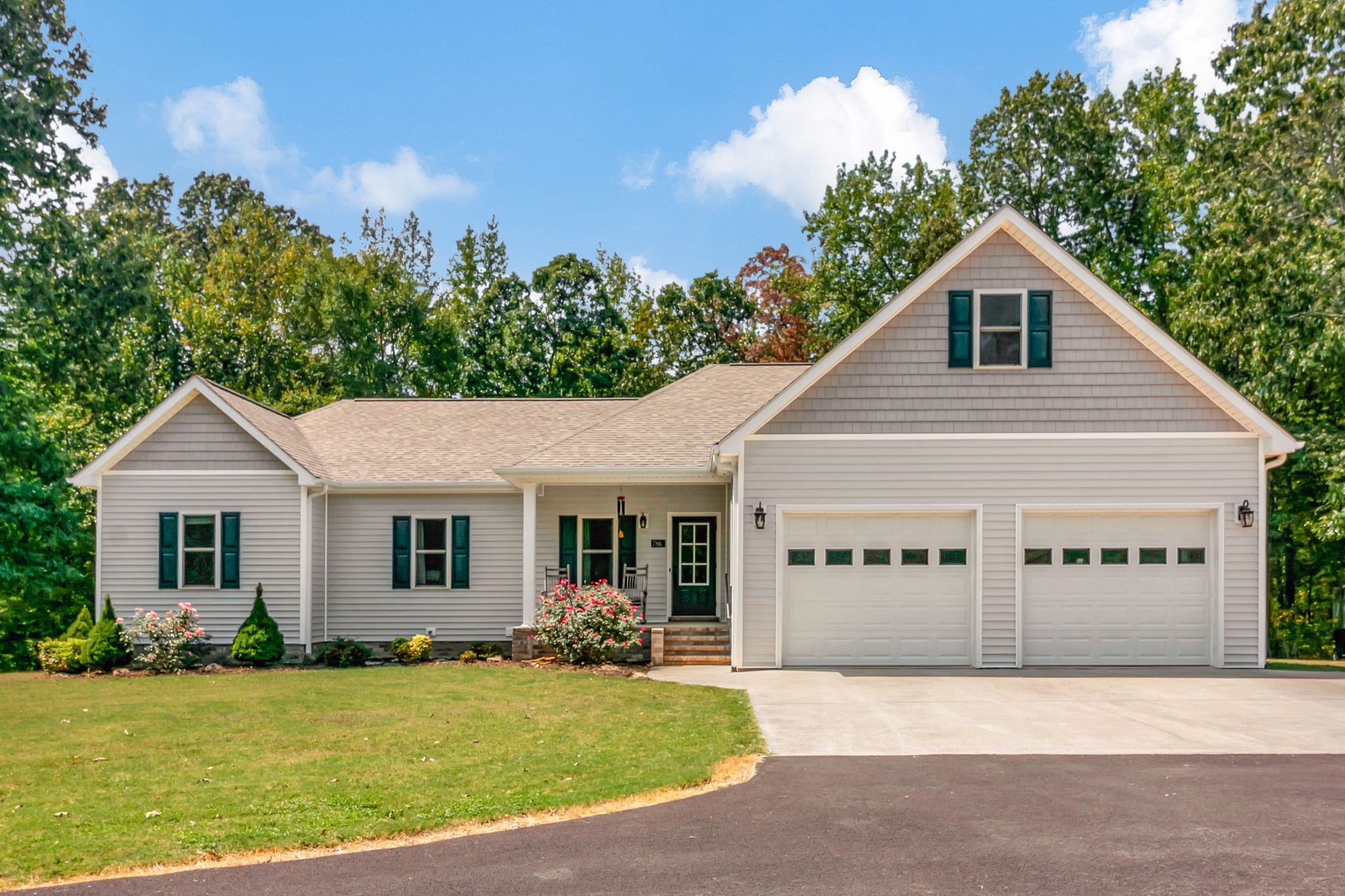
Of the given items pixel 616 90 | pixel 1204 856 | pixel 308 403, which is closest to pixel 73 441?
pixel 308 403

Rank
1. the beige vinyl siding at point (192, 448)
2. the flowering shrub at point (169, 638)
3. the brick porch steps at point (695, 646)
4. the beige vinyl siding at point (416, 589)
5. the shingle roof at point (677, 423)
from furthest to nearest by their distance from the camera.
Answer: the beige vinyl siding at point (416, 589), the beige vinyl siding at point (192, 448), the shingle roof at point (677, 423), the flowering shrub at point (169, 638), the brick porch steps at point (695, 646)

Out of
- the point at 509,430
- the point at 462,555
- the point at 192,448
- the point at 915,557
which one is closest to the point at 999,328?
the point at 915,557

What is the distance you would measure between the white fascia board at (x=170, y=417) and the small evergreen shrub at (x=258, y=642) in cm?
236

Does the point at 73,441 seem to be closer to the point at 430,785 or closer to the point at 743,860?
the point at 430,785

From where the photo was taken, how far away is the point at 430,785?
322 inches

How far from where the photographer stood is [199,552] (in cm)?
1802

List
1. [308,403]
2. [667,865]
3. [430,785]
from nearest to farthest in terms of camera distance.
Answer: [667,865], [430,785], [308,403]

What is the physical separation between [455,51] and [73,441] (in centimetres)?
1529

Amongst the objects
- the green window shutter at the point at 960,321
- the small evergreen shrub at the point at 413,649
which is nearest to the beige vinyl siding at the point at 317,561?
the small evergreen shrub at the point at 413,649

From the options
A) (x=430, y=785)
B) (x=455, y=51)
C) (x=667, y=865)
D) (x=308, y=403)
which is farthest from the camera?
(x=308, y=403)

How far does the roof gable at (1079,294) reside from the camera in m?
15.1

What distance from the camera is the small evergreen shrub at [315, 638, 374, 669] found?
58.1 feet

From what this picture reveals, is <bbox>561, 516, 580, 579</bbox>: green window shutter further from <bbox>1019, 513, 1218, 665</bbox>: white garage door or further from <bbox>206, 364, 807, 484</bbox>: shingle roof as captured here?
<bbox>1019, 513, 1218, 665</bbox>: white garage door

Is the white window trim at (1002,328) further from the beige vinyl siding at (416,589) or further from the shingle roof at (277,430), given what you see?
the shingle roof at (277,430)
